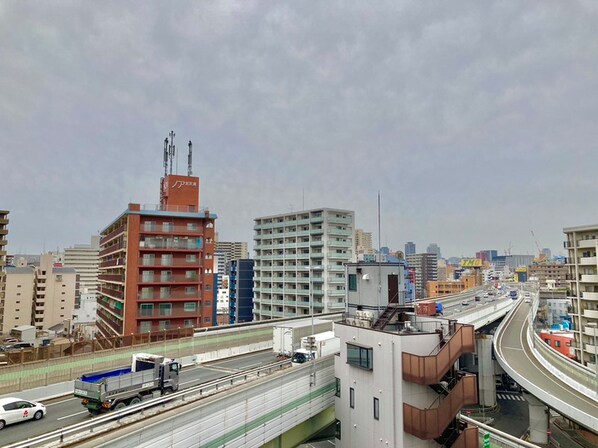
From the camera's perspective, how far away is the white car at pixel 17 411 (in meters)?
20.5

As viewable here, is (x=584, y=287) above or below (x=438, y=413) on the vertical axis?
above

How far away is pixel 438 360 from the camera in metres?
20.9

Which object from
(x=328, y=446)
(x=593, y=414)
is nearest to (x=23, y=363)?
(x=328, y=446)

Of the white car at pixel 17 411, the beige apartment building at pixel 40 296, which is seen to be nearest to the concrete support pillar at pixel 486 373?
the white car at pixel 17 411

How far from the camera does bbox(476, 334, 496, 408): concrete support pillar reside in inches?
2157

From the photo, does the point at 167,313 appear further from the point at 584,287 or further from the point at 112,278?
the point at 584,287

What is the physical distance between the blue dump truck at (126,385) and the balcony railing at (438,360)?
52.3 ft

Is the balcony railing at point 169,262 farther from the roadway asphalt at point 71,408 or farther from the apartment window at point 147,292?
the roadway asphalt at point 71,408

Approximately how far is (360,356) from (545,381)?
26.7 metres

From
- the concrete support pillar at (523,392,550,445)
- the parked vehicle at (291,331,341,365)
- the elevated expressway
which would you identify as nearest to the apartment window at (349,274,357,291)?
the parked vehicle at (291,331,341,365)

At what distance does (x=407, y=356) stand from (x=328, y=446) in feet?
79.6

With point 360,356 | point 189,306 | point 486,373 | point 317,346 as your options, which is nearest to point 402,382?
point 360,356

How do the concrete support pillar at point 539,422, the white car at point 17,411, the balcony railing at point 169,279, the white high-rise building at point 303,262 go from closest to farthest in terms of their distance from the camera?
the white car at point 17,411, the concrete support pillar at point 539,422, the balcony railing at point 169,279, the white high-rise building at point 303,262

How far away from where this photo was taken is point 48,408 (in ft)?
80.6
